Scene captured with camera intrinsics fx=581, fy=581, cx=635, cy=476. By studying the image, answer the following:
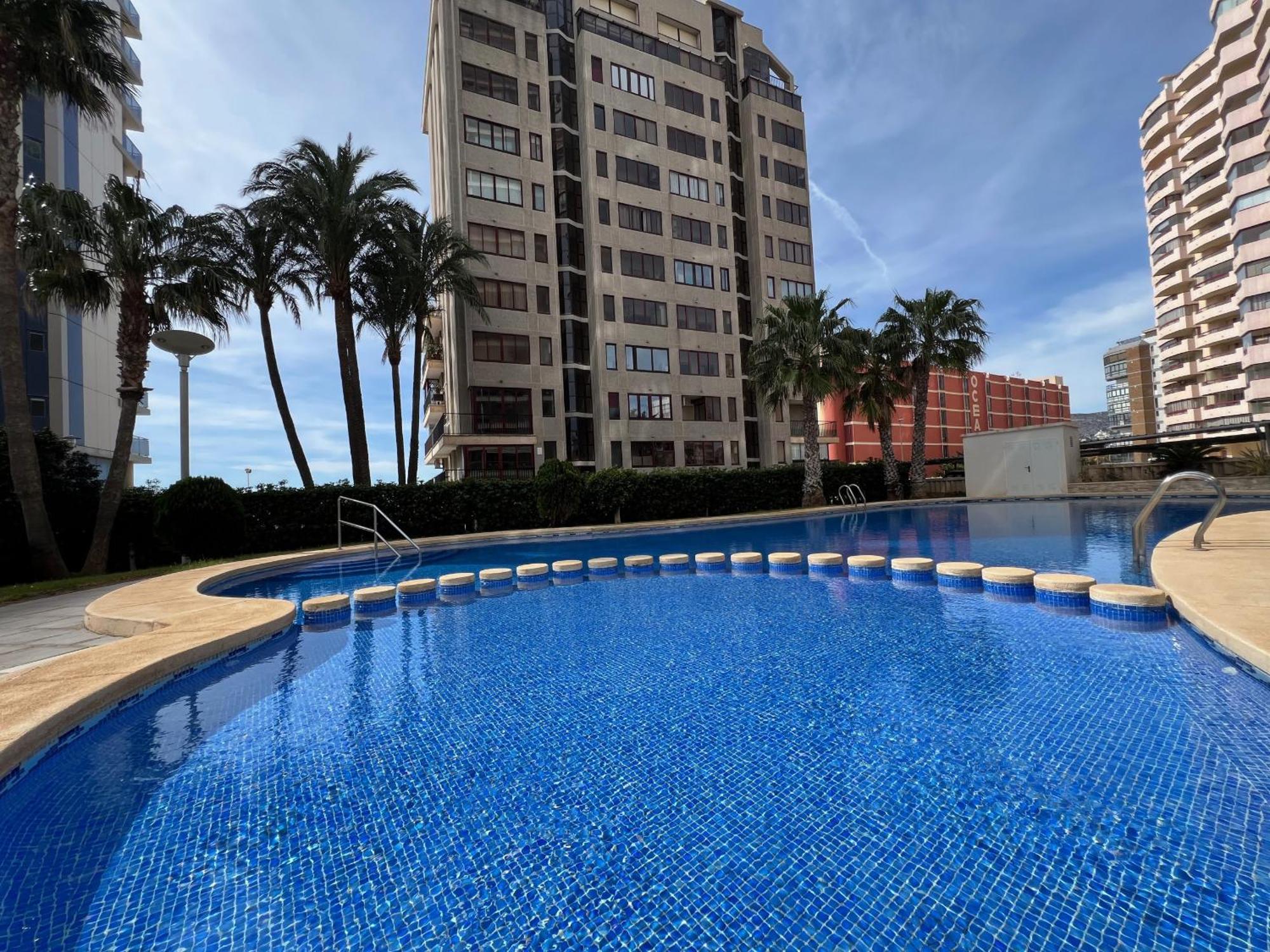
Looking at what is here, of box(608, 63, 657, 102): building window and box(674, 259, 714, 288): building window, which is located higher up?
box(608, 63, 657, 102): building window

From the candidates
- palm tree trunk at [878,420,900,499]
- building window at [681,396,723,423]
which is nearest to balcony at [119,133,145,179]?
building window at [681,396,723,423]

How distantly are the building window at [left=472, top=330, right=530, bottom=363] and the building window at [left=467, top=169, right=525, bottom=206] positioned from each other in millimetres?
6617

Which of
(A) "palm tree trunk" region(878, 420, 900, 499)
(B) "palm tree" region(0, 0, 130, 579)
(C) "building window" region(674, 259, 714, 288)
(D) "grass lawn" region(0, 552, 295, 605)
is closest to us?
(D) "grass lawn" region(0, 552, 295, 605)

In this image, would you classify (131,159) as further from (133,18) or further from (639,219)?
(639,219)

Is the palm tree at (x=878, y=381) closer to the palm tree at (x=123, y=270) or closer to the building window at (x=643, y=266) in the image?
the building window at (x=643, y=266)

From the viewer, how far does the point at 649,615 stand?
8.53 metres

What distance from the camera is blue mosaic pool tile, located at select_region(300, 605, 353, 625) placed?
28.2 ft

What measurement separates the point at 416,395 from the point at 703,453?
52.3 ft

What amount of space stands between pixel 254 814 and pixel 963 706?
17.3 feet

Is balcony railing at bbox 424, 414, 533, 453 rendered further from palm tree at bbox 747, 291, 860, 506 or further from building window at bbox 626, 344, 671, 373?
palm tree at bbox 747, 291, 860, 506

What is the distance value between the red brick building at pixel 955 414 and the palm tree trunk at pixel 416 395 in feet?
131

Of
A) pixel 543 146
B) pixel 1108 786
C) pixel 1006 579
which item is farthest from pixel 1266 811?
pixel 543 146

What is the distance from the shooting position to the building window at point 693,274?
32969mm

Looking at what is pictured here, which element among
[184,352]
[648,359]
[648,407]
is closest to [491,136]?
[648,359]
